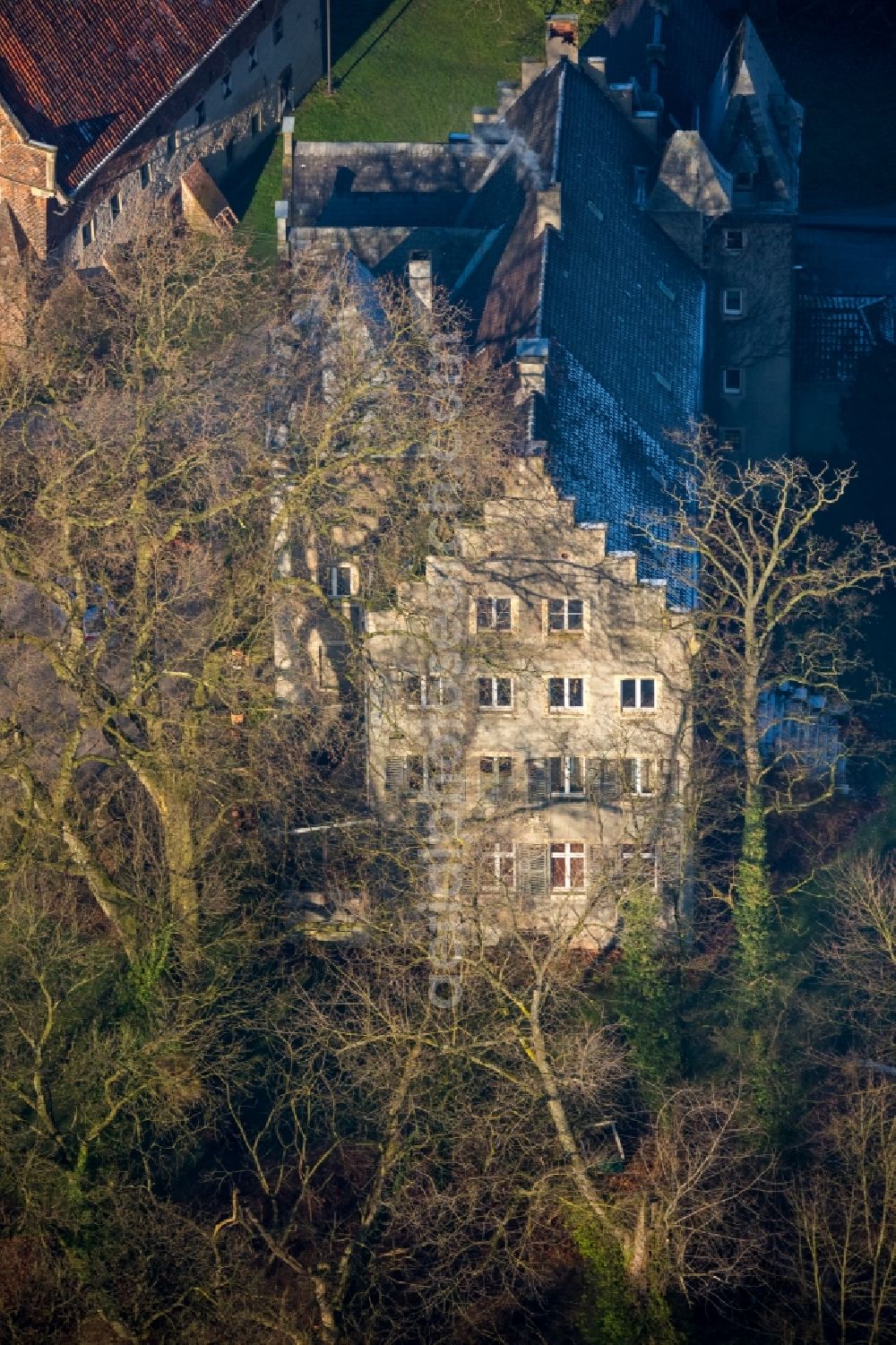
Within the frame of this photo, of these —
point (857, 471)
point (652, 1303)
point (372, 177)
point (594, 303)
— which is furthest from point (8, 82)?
point (652, 1303)

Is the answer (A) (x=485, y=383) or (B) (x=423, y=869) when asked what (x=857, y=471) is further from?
(B) (x=423, y=869)

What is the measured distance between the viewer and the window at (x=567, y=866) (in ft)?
241

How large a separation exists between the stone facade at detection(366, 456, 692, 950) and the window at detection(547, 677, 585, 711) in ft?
0.11

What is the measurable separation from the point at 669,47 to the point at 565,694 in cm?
3134

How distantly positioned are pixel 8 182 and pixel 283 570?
19842 mm

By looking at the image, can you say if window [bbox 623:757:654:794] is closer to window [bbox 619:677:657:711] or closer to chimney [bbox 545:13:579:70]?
window [bbox 619:677:657:711]

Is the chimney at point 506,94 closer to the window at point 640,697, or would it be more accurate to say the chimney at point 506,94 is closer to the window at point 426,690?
the window at point 426,690

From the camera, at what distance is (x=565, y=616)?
7138 cm

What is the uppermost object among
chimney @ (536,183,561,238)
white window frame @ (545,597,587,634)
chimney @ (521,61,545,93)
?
chimney @ (521,61,545,93)

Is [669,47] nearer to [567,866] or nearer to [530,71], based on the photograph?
[530,71]

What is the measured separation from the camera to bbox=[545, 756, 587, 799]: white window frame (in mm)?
72625

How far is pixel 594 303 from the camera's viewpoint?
3196 inches

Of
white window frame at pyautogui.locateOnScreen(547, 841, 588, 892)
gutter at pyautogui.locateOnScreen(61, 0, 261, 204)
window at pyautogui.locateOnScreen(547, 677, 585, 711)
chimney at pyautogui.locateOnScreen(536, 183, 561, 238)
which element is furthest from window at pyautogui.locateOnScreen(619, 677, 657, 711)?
gutter at pyautogui.locateOnScreen(61, 0, 261, 204)

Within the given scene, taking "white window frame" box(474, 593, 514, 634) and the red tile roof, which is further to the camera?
the red tile roof
